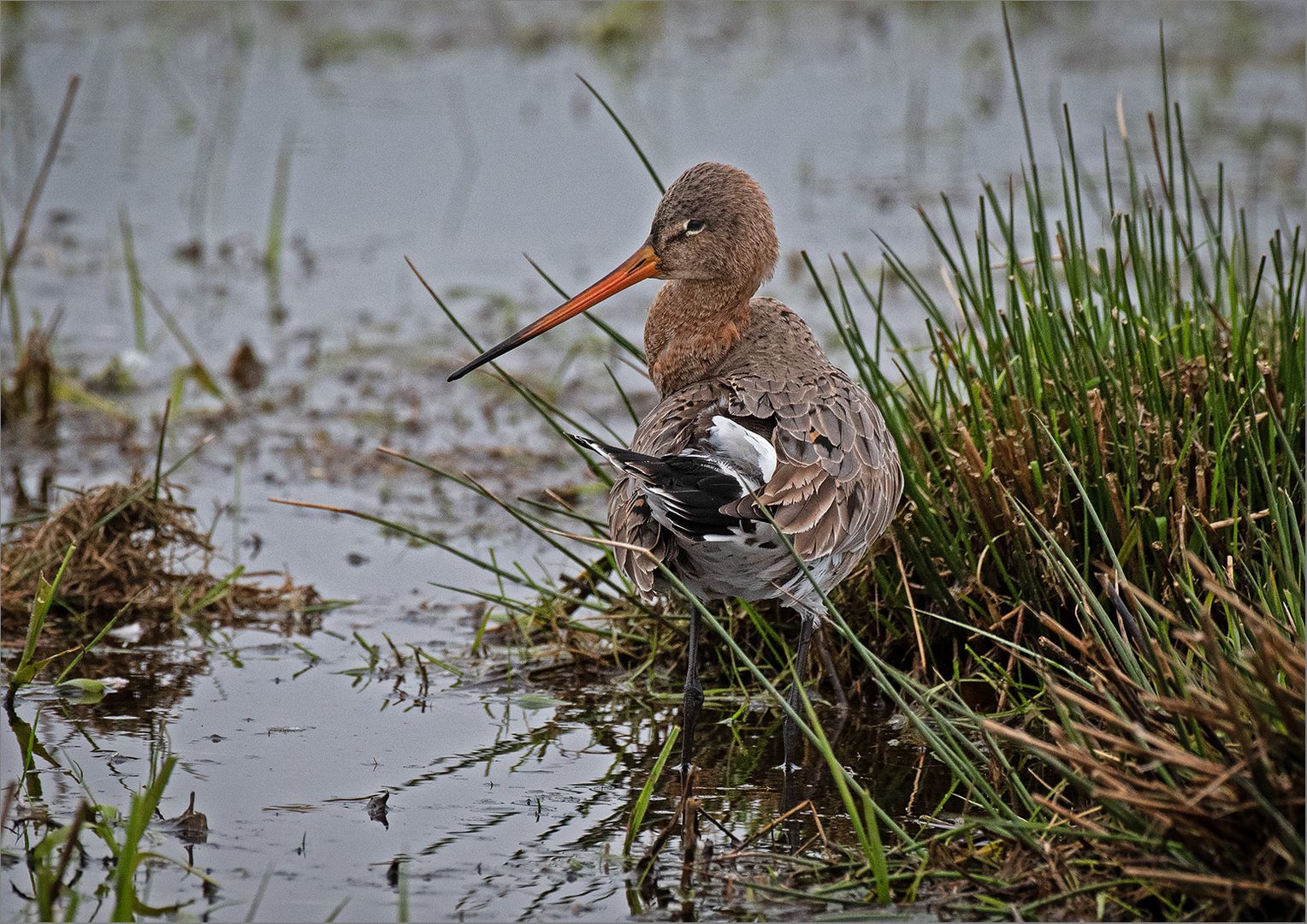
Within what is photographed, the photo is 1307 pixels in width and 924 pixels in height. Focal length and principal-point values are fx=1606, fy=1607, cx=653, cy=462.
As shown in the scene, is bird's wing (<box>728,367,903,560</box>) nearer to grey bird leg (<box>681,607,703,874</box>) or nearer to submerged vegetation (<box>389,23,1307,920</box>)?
submerged vegetation (<box>389,23,1307,920</box>)

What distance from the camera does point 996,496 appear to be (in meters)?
4.10

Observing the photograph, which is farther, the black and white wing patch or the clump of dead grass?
the clump of dead grass

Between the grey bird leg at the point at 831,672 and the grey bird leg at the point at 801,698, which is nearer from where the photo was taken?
the grey bird leg at the point at 801,698

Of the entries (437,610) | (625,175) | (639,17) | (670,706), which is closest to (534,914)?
(670,706)

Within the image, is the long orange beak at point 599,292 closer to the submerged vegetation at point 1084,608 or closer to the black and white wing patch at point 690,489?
the submerged vegetation at point 1084,608

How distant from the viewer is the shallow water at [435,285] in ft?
12.0

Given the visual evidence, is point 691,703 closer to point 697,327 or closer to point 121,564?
point 697,327

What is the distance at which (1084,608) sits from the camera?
3199mm

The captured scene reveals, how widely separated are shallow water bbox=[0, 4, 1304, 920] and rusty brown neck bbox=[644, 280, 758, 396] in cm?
63

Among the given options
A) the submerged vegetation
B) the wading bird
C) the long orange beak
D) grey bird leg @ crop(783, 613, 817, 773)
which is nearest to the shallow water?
grey bird leg @ crop(783, 613, 817, 773)

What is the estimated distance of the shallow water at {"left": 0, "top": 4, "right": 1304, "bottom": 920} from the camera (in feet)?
12.0

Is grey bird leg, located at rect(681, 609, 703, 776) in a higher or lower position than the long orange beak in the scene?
lower

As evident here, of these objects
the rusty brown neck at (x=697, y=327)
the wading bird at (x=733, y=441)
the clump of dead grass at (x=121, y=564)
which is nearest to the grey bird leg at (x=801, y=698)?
the wading bird at (x=733, y=441)

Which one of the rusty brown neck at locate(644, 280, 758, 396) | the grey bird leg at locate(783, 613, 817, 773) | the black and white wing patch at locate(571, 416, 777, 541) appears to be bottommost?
the grey bird leg at locate(783, 613, 817, 773)
